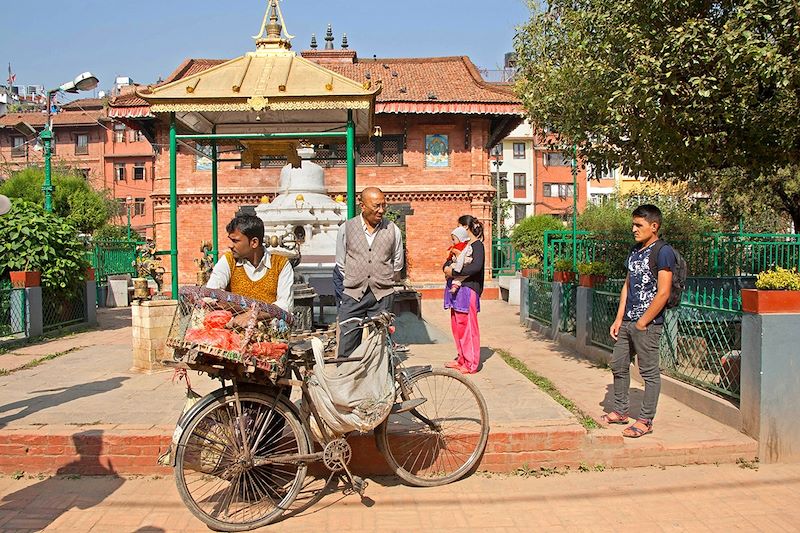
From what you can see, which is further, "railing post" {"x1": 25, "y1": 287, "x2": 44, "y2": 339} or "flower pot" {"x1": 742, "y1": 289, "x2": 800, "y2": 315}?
"railing post" {"x1": 25, "y1": 287, "x2": 44, "y2": 339}

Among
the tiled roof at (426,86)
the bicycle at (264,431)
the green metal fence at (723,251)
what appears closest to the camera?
the bicycle at (264,431)

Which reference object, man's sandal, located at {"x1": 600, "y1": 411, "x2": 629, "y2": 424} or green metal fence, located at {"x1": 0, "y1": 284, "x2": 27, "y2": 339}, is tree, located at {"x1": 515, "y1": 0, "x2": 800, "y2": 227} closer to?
man's sandal, located at {"x1": 600, "y1": 411, "x2": 629, "y2": 424}

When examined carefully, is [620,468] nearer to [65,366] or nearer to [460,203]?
[65,366]

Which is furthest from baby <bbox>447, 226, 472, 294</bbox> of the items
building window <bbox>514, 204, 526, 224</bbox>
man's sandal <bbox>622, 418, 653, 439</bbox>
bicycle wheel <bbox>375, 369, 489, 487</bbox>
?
building window <bbox>514, 204, 526, 224</bbox>

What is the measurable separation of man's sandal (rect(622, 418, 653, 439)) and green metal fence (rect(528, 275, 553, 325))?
6.26m

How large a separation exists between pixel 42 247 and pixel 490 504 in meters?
10.3

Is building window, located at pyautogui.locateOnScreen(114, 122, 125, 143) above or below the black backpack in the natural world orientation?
above

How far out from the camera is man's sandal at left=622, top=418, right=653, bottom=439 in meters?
5.30

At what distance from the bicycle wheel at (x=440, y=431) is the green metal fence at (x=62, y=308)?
931cm

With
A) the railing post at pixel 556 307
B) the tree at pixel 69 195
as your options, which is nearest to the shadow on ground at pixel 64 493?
the railing post at pixel 556 307

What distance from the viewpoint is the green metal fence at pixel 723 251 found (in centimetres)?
1236

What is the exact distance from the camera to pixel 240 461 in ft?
13.5

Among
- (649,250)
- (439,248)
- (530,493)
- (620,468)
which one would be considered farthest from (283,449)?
(439,248)

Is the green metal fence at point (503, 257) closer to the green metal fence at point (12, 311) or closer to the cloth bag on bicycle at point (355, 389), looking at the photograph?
the green metal fence at point (12, 311)
